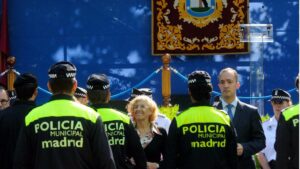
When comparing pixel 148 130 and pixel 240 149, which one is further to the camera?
pixel 148 130

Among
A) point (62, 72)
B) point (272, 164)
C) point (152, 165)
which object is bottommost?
point (272, 164)

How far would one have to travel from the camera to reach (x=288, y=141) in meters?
5.06

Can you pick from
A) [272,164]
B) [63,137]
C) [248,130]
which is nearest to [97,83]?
[63,137]

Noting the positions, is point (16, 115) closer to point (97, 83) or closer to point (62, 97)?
point (97, 83)

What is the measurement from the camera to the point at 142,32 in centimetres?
1334

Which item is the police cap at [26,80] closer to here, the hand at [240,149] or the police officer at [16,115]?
the police officer at [16,115]

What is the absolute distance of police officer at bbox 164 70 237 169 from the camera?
500cm

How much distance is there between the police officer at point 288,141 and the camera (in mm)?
5039

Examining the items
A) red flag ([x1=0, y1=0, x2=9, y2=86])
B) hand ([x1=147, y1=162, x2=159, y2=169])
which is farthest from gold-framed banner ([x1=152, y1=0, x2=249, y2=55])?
hand ([x1=147, y1=162, x2=159, y2=169])

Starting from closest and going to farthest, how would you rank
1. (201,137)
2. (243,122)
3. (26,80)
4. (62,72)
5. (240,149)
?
(62,72)
(201,137)
(26,80)
(240,149)
(243,122)

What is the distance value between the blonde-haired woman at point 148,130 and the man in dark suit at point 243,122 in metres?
0.63

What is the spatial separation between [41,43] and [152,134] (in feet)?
25.1

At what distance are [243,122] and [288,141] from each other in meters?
0.80

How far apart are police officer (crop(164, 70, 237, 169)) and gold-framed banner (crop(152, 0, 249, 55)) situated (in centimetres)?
812
